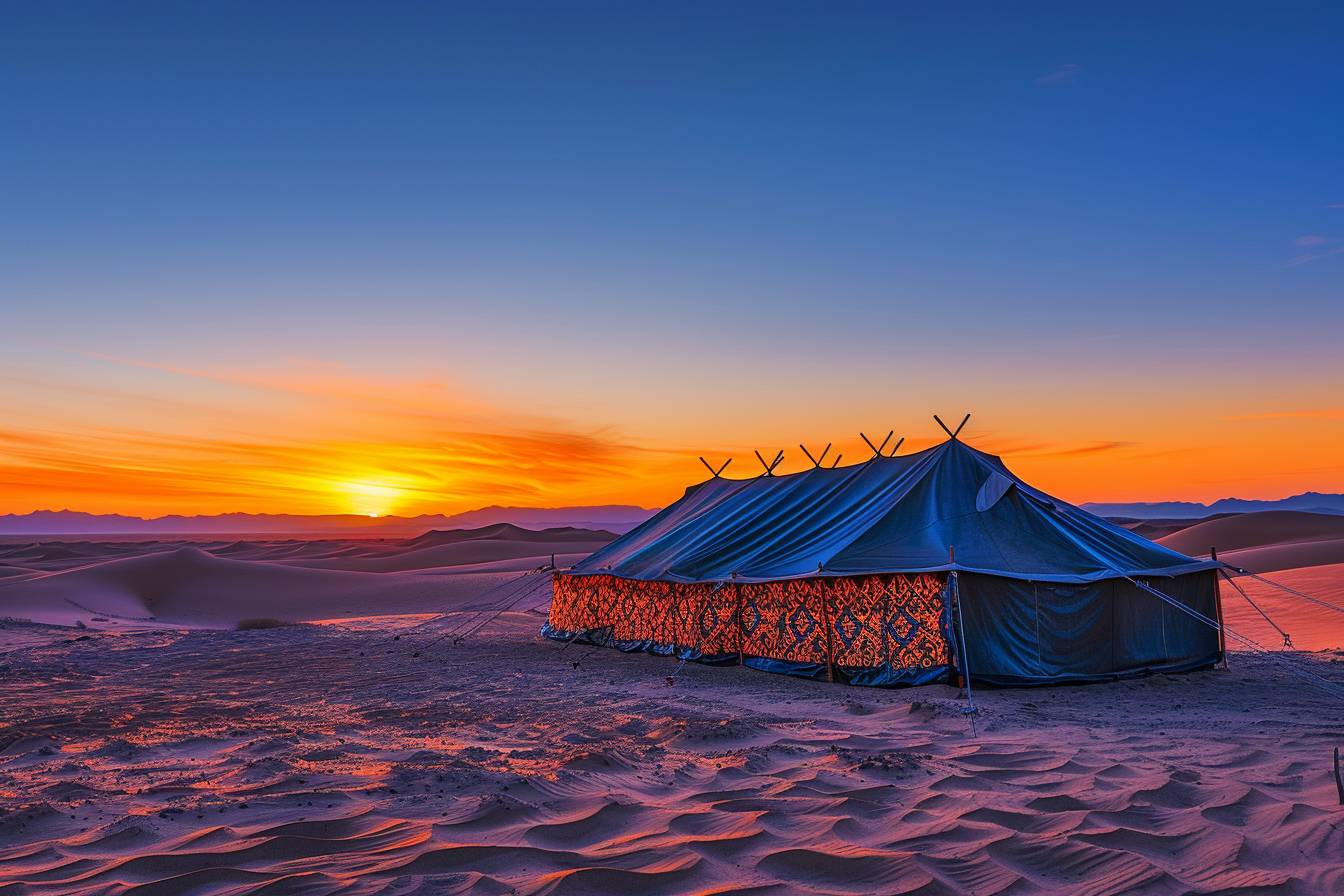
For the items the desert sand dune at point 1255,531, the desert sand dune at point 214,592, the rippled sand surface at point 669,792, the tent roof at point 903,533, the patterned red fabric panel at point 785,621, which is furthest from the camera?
the desert sand dune at point 1255,531

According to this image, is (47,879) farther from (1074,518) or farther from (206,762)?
(1074,518)

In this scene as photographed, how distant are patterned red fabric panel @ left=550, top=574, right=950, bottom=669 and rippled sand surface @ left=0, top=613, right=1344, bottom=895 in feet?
2.37

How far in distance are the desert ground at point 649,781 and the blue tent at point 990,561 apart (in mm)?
529

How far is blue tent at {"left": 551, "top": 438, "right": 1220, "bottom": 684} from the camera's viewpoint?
1135 cm

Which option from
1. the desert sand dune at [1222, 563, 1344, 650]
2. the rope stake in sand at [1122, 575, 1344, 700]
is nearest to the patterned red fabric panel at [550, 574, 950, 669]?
the rope stake in sand at [1122, 575, 1344, 700]

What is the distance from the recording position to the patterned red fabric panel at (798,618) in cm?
1137

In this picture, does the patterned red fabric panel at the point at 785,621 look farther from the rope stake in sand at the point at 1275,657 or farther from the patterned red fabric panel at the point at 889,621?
the rope stake in sand at the point at 1275,657

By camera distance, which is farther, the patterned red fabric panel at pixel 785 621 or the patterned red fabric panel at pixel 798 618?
the patterned red fabric panel at pixel 785 621

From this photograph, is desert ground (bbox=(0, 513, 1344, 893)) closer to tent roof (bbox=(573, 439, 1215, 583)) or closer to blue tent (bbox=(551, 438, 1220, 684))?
blue tent (bbox=(551, 438, 1220, 684))

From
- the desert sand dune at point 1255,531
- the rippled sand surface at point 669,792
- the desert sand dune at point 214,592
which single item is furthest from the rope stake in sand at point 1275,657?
the desert sand dune at point 1255,531

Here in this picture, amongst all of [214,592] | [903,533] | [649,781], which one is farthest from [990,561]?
[214,592]

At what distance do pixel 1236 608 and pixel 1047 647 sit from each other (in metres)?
11.2

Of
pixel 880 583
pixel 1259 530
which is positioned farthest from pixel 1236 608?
pixel 1259 530

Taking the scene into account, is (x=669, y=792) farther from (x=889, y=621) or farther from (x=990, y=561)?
(x=990, y=561)
